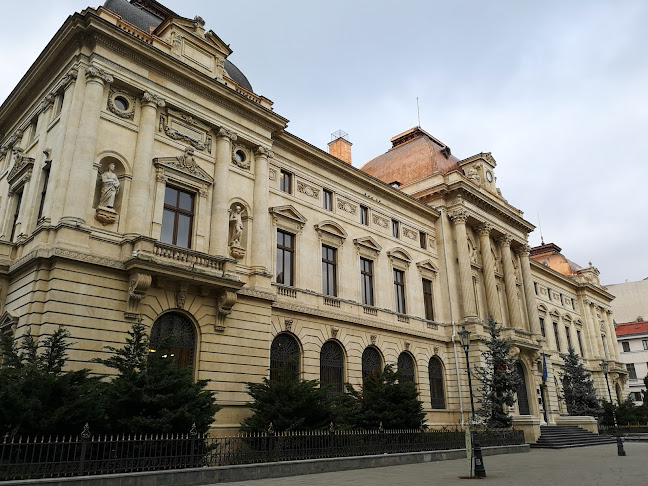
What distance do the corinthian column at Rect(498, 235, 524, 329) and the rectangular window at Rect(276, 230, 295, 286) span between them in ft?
62.7

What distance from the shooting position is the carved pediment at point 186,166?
19.2 meters

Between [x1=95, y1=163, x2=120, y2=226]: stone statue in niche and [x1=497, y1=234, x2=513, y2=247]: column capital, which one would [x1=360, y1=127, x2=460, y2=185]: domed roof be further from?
[x1=95, y1=163, x2=120, y2=226]: stone statue in niche

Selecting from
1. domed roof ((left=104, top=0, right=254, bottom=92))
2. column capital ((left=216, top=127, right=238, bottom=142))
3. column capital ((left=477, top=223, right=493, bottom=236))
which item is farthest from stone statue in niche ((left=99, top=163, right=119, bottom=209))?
column capital ((left=477, top=223, right=493, bottom=236))

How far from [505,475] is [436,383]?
16.0 metres

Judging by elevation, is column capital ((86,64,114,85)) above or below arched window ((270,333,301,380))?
above

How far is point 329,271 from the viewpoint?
85.7 ft

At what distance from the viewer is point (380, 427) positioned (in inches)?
699

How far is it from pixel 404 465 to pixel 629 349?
216 ft

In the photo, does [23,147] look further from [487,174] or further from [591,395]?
[591,395]

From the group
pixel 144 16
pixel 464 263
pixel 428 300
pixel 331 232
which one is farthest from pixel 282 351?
pixel 144 16

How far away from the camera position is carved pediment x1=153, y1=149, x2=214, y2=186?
1916 centimetres

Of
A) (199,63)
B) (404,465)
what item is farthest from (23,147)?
(404,465)

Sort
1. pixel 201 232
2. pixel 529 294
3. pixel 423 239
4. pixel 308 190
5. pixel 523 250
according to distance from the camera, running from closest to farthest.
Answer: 1. pixel 201 232
2. pixel 308 190
3. pixel 423 239
4. pixel 529 294
5. pixel 523 250

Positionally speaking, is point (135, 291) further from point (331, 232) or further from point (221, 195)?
point (331, 232)
